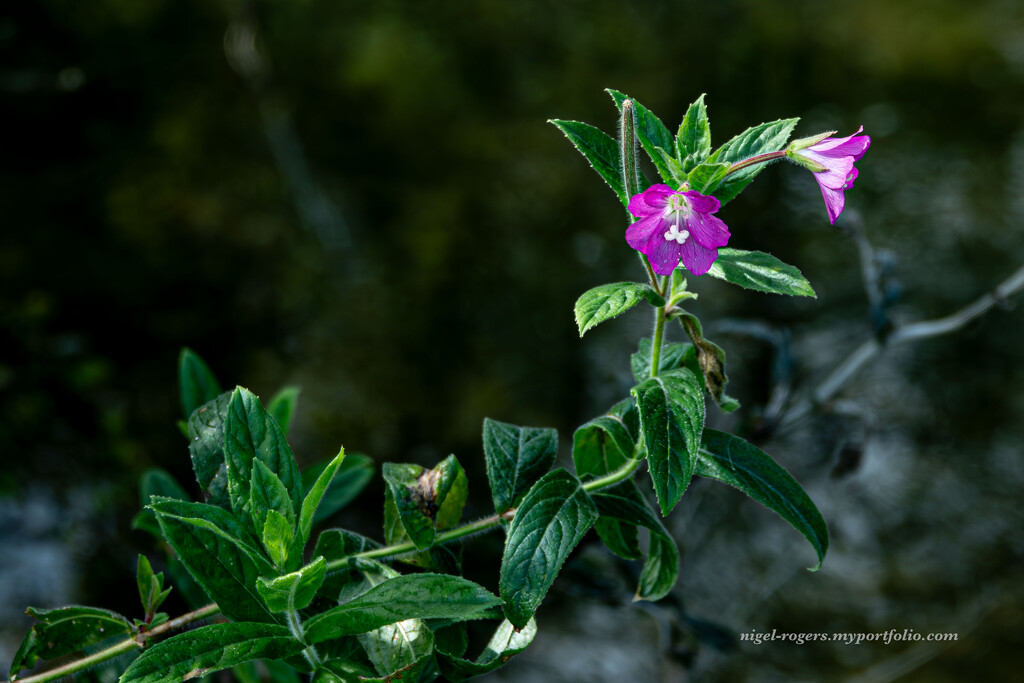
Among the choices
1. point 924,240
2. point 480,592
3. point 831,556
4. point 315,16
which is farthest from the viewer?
point 315,16

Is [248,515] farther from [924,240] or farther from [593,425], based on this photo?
[924,240]

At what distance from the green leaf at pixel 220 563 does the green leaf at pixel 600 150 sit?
0.42 m

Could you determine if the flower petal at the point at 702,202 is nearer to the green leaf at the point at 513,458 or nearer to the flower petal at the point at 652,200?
the flower petal at the point at 652,200

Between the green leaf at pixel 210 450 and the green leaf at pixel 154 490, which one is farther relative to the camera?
the green leaf at pixel 154 490

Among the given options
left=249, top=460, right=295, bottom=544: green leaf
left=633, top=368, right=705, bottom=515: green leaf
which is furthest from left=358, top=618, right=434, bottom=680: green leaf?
left=633, top=368, right=705, bottom=515: green leaf

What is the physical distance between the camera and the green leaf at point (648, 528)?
2.21ft

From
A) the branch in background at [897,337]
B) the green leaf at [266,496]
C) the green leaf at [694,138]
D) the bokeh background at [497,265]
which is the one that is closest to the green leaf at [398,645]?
the green leaf at [266,496]

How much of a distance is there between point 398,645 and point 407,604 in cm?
5

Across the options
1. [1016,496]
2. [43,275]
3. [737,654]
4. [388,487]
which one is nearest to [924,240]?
[1016,496]

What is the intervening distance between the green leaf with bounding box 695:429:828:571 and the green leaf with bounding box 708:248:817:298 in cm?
14

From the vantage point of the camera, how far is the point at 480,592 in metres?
0.61

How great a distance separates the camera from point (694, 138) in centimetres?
66

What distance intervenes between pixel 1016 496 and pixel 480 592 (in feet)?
5.52

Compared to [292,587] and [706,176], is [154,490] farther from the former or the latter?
[706,176]
